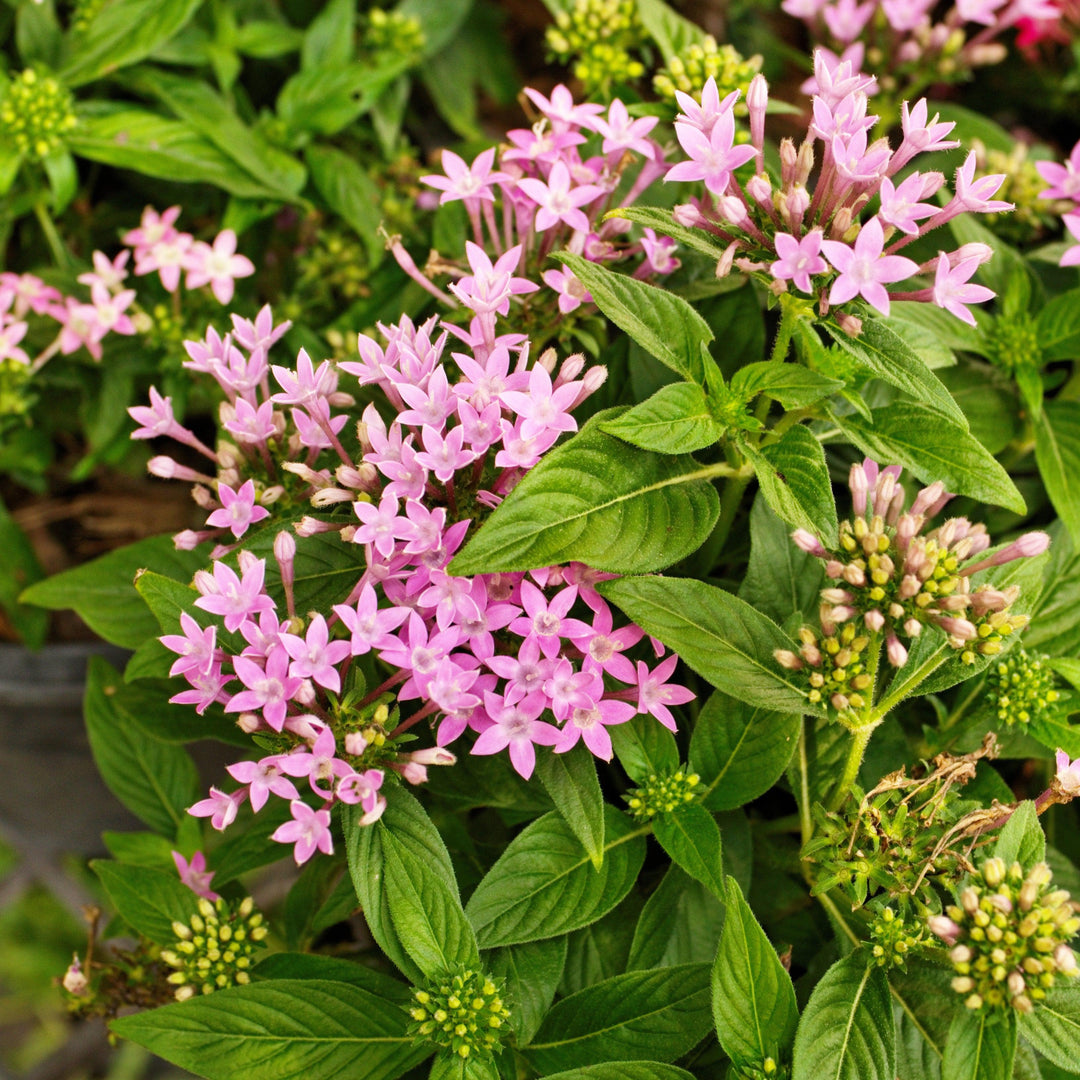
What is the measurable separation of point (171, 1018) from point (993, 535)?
1.04m

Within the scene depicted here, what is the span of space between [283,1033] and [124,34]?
1275mm

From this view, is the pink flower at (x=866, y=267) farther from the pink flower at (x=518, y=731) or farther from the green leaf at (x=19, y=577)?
the green leaf at (x=19, y=577)

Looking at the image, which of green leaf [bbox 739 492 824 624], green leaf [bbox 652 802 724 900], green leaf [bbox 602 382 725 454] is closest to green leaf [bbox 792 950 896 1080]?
green leaf [bbox 652 802 724 900]

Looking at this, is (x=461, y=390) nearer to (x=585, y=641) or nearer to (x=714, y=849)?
(x=585, y=641)

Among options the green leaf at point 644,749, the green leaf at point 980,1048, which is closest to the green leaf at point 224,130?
the green leaf at point 644,749

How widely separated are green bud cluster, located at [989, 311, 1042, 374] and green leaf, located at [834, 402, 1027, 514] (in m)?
0.36

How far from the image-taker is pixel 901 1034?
0.94m

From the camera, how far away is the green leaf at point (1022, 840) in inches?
33.0

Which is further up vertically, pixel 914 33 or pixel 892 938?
pixel 914 33

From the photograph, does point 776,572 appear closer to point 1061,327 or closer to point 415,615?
point 415,615

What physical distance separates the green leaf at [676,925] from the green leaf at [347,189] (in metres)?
0.92

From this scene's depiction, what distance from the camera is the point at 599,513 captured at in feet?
2.78

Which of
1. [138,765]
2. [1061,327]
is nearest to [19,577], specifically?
[138,765]

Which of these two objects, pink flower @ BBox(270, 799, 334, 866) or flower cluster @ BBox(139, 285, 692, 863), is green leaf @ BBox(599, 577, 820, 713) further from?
pink flower @ BBox(270, 799, 334, 866)
